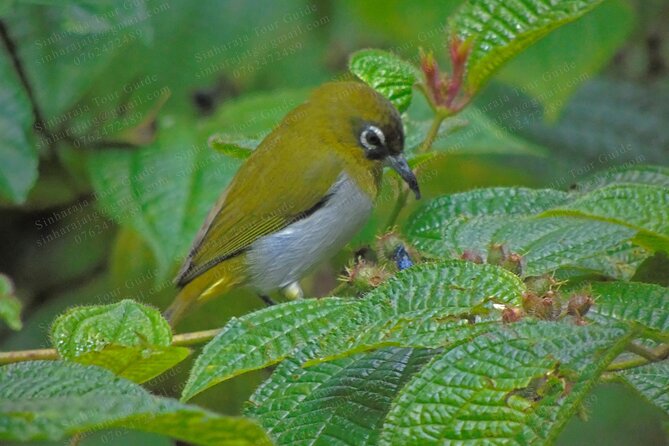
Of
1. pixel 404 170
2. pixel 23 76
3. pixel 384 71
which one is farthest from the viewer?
pixel 23 76

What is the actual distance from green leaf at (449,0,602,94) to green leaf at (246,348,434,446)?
742 millimetres

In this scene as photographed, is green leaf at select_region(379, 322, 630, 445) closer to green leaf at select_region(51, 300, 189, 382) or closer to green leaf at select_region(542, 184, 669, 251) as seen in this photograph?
green leaf at select_region(542, 184, 669, 251)

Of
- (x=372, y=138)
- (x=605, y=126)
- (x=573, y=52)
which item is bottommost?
(x=605, y=126)

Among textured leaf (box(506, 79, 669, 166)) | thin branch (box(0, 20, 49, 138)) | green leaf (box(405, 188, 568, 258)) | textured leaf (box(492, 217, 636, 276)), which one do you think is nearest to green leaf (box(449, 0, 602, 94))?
green leaf (box(405, 188, 568, 258))

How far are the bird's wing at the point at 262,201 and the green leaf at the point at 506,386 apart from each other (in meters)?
1.87

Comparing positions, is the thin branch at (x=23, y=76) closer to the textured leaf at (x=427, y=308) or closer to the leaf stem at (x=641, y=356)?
the textured leaf at (x=427, y=308)

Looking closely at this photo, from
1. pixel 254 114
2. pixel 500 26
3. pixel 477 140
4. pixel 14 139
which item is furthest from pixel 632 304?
pixel 14 139

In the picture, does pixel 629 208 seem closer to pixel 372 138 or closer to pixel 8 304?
pixel 8 304

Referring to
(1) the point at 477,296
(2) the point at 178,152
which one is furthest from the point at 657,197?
(2) the point at 178,152

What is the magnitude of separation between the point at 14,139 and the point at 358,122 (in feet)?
3.70

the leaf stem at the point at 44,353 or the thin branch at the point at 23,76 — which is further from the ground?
the thin branch at the point at 23,76

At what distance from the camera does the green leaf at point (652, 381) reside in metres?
1.44

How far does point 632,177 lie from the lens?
2068 millimetres

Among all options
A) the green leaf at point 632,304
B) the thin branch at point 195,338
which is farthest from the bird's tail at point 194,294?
the green leaf at point 632,304
